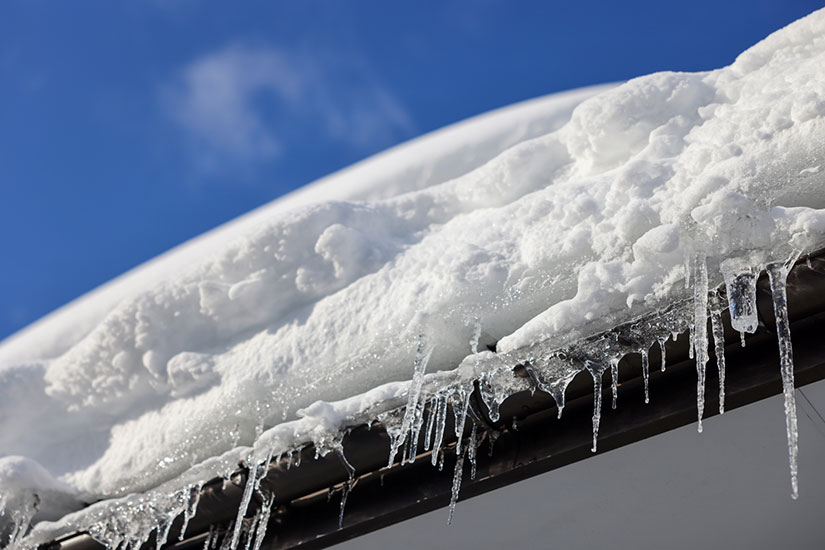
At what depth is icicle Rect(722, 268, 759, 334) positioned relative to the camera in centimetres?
162

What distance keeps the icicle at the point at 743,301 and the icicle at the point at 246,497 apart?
132 cm

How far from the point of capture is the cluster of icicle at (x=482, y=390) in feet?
5.36

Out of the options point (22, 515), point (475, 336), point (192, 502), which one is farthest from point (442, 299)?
point (22, 515)

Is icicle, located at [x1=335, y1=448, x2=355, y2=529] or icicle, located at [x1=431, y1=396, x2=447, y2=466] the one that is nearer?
icicle, located at [x1=431, y1=396, x2=447, y2=466]

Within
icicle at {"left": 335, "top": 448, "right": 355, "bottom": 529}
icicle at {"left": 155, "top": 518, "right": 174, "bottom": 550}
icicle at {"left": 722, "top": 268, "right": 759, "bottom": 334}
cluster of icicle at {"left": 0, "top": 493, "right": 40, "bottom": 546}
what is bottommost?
icicle at {"left": 155, "top": 518, "right": 174, "bottom": 550}

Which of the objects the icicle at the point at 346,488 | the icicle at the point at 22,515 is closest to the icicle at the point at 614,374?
the icicle at the point at 346,488

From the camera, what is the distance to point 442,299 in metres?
2.07

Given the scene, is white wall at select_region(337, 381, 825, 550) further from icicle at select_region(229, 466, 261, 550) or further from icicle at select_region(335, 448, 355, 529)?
icicle at select_region(229, 466, 261, 550)

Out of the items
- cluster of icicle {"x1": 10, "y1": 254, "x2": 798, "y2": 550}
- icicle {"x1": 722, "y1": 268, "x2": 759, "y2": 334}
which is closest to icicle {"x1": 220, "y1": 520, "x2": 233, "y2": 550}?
cluster of icicle {"x1": 10, "y1": 254, "x2": 798, "y2": 550}

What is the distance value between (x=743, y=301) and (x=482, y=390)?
26.1 inches

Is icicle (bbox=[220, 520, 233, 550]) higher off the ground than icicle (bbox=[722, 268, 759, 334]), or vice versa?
icicle (bbox=[722, 268, 759, 334])

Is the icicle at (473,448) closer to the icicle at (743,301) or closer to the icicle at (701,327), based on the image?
the icicle at (701,327)

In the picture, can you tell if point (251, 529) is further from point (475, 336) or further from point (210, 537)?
point (475, 336)

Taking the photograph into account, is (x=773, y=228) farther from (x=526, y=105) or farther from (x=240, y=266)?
(x=526, y=105)
